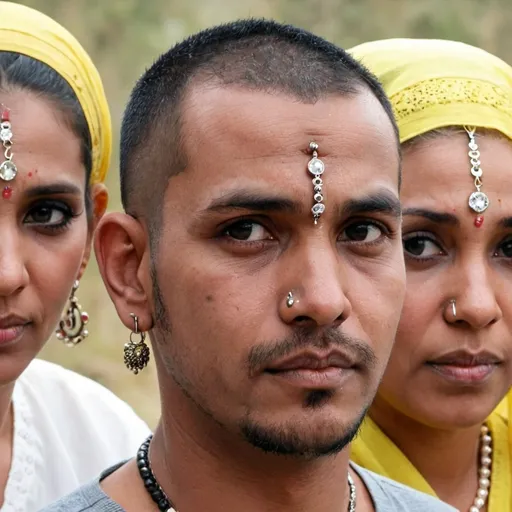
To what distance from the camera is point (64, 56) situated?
321cm

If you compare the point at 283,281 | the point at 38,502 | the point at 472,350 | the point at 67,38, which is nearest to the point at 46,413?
the point at 38,502

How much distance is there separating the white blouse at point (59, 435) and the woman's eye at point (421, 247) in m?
1.26

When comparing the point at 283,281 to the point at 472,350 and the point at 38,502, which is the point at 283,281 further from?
the point at 38,502

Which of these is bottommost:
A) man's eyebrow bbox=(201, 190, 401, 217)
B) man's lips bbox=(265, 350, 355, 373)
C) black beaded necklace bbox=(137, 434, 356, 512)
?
black beaded necklace bbox=(137, 434, 356, 512)

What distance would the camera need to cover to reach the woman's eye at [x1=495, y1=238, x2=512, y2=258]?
3021 millimetres

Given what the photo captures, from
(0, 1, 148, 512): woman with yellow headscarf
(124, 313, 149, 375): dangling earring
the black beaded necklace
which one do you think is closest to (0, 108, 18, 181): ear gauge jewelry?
(0, 1, 148, 512): woman with yellow headscarf

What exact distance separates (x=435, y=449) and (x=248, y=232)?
1.30 m

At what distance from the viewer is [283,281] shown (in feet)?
7.14

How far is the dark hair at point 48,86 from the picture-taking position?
9.73ft

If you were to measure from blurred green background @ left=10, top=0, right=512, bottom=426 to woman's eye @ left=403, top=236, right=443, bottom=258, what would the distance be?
13.9 ft

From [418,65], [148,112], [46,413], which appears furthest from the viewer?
[46,413]

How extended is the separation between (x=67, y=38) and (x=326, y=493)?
5.31ft

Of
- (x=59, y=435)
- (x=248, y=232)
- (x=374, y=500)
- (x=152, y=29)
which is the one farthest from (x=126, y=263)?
(x=152, y=29)

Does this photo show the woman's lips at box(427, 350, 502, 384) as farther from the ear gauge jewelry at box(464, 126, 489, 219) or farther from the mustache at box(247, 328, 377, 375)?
the mustache at box(247, 328, 377, 375)
